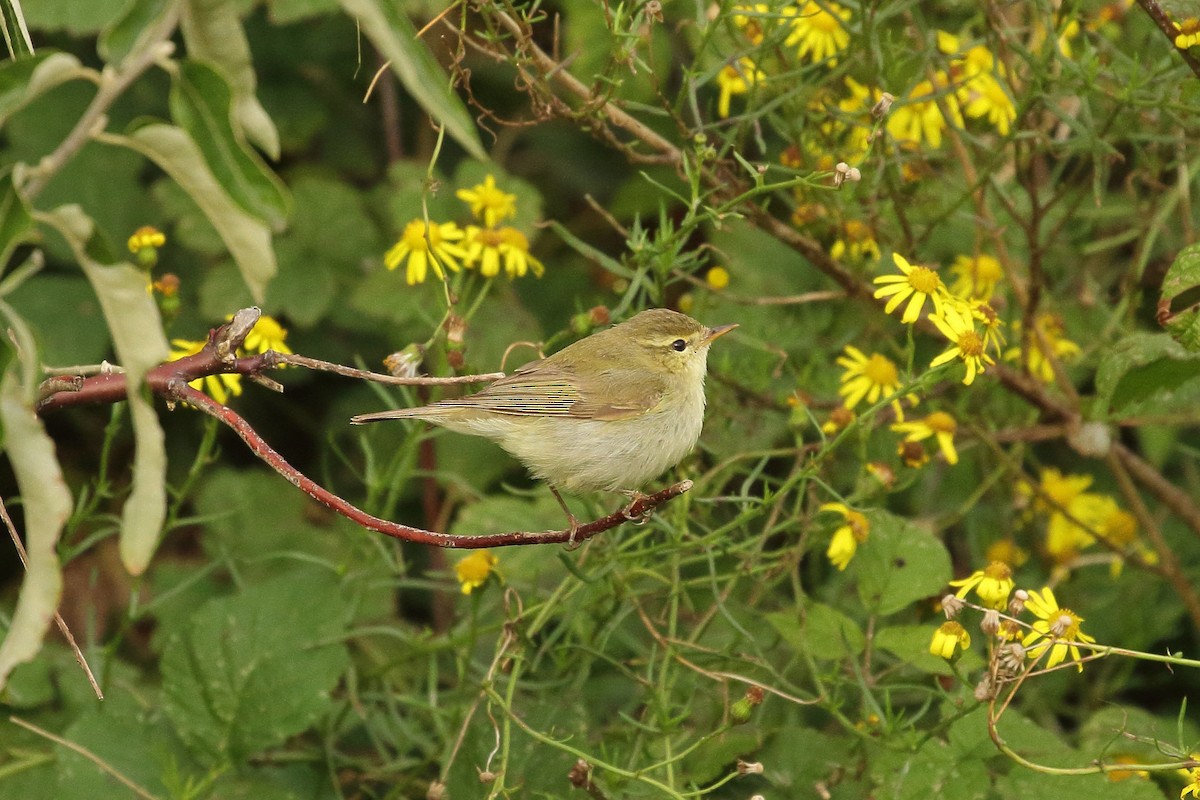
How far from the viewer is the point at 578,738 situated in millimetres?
2768

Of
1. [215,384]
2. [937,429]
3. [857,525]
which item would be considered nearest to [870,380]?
[937,429]

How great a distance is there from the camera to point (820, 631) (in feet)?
9.48

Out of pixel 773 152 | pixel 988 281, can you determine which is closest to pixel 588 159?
pixel 773 152

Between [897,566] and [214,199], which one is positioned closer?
[214,199]

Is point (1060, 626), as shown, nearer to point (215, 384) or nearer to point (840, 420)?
point (840, 420)

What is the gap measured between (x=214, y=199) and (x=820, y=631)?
1841 millimetres

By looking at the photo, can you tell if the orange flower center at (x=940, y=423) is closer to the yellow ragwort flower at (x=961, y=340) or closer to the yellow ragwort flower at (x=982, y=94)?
the yellow ragwort flower at (x=961, y=340)

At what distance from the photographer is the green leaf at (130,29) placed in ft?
4.61

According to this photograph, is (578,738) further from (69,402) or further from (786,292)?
(786,292)

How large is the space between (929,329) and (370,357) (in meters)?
2.06

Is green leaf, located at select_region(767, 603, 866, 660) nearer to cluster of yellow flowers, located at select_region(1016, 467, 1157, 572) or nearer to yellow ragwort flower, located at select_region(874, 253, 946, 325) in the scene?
yellow ragwort flower, located at select_region(874, 253, 946, 325)

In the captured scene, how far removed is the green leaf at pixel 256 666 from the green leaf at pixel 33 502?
162cm

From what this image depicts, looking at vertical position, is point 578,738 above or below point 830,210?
below

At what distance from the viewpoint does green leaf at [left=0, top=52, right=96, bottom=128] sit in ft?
4.48
